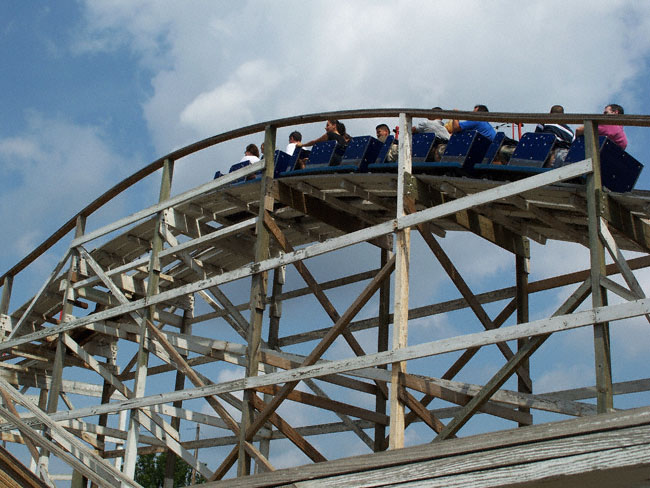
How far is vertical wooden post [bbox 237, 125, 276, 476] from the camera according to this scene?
433 inches

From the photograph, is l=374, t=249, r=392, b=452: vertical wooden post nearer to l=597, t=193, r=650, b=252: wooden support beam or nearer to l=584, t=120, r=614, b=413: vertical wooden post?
l=597, t=193, r=650, b=252: wooden support beam

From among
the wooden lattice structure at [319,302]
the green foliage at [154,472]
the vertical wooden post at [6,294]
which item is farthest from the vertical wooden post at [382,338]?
the green foliage at [154,472]

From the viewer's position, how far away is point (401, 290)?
9875 millimetres

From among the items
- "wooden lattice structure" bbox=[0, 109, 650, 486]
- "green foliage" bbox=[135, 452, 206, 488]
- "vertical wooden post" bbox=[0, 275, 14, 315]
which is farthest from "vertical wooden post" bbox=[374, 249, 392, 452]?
"green foliage" bbox=[135, 452, 206, 488]

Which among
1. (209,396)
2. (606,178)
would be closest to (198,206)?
(209,396)

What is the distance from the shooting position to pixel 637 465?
367 centimetres

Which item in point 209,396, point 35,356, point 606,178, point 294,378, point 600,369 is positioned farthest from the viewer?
point 35,356

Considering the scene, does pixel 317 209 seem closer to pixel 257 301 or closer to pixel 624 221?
pixel 257 301

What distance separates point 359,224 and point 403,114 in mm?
3185

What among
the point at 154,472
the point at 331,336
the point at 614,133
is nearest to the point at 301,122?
the point at 331,336

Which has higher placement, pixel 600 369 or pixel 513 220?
pixel 513 220

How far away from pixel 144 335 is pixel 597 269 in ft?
22.6

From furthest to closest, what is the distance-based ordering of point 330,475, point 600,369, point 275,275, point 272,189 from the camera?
point 275,275, point 272,189, point 600,369, point 330,475

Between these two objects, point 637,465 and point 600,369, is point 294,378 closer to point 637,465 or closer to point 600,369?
point 600,369
